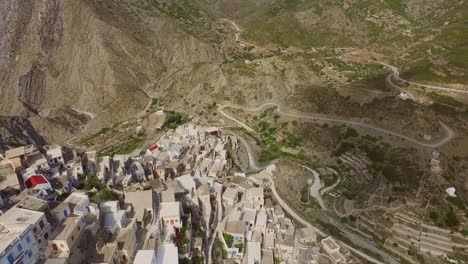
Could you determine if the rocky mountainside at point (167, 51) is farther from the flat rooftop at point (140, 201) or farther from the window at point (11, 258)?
the window at point (11, 258)

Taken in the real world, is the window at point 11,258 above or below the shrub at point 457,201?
above

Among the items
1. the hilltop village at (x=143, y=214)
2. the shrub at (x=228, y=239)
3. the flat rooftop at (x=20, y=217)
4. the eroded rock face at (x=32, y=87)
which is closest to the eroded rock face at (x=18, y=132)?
the eroded rock face at (x=32, y=87)

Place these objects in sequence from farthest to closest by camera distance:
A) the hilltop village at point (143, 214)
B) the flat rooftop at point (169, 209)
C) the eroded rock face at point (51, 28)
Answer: the eroded rock face at point (51, 28)
the flat rooftop at point (169, 209)
the hilltop village at point (143, 214)

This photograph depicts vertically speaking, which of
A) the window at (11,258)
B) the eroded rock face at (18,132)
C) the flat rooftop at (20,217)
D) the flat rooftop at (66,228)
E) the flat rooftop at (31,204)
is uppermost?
the flat rooftop at (20,217)

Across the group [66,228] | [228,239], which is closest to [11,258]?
[66,228]

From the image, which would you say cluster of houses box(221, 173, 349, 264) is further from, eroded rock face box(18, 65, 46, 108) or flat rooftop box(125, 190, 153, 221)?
eroded rock face box(18, 65, 46, 108)

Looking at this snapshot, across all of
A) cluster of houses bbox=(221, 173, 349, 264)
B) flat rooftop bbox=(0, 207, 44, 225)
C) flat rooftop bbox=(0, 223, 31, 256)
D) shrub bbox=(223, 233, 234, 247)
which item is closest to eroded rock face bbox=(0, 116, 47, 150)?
flat rooftop bbox=(0, 207, 44, 225)

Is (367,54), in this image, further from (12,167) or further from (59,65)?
(12,167)

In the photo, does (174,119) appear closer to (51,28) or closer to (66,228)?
(66,228)
